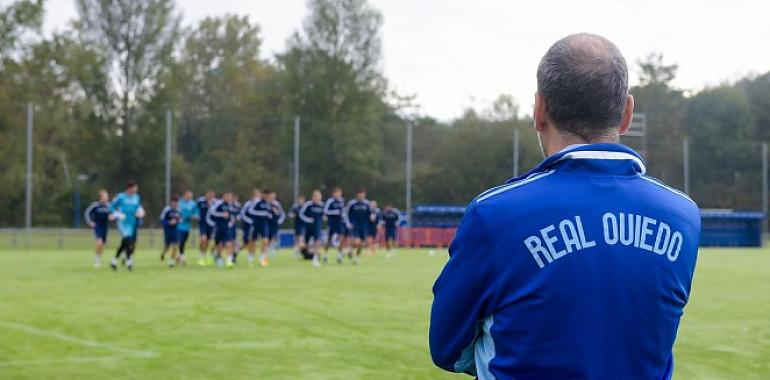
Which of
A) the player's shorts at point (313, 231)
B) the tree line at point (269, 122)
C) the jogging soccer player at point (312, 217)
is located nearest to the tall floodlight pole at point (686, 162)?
the tree line at point (269, 122)

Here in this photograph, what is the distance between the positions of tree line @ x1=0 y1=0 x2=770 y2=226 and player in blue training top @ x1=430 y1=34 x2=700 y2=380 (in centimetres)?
4155

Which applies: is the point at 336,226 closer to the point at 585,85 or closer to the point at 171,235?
the point at 171,235

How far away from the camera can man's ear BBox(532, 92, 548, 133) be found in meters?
2.47

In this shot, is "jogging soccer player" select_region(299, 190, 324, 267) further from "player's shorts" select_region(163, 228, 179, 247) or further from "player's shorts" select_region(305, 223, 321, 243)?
"player's shorts" select_region(163, 228, 179, 247)

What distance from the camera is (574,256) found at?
2.26m

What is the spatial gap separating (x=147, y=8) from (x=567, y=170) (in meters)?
58.1

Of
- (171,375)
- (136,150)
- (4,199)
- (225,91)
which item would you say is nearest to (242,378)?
(171,375)

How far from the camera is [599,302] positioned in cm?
225

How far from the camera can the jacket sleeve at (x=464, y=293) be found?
2.31 meters

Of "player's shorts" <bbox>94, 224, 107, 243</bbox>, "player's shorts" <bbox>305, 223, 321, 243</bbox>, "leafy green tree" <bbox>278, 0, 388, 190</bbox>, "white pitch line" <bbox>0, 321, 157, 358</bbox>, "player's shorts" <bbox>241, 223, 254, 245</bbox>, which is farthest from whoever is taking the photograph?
"leafy green tree" <bbox>278, 0, 388, 190</bbox>

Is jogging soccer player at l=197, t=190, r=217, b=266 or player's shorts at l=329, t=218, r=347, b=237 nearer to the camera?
jogging soccer player at l=197, t=190, r=217, b=266

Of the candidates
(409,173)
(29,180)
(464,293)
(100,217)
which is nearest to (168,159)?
(29,180)

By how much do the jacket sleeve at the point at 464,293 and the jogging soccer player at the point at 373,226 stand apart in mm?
28493

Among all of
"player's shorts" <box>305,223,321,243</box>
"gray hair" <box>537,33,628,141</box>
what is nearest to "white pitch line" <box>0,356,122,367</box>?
"gray hair" <box>537,33,628,141</box>
